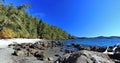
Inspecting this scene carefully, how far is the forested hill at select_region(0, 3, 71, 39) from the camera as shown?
38.5 metres

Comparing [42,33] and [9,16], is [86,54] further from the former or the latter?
[42,33]

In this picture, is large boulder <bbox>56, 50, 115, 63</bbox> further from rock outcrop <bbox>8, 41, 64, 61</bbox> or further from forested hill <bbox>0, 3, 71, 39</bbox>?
forested hill <bbox>0, 3, 71, 39</bbox>

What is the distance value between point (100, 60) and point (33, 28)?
4454 inches

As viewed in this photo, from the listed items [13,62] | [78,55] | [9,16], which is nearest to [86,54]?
[78,55]

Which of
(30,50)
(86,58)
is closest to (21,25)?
(30,50)

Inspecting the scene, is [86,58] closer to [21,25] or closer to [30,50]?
[30,50]

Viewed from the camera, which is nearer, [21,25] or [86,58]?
[86,58]

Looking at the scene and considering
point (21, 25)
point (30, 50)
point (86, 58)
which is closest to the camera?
point (86, 58)

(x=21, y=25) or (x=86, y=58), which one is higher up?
(x=21, y=25)

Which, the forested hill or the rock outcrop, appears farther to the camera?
the forested hill

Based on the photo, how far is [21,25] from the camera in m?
45.9

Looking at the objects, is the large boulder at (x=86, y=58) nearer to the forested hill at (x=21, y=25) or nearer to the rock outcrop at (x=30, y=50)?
the rock outcrop at (x=30, y=50)

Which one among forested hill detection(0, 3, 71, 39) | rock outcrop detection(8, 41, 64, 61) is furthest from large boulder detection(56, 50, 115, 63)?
forested hill detection(0, 3, 71, 39)

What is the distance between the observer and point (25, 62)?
21.2 metres
